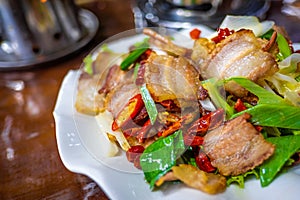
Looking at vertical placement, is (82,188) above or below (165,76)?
below

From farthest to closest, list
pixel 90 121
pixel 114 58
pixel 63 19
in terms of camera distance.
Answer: pixel 63 19 → pixel 114 58 → pixel 90 121

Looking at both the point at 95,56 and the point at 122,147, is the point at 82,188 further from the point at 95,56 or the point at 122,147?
the point at 95,56

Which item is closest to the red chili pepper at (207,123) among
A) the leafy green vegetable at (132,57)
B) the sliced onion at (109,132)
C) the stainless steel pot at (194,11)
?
the sliced onion at (109,132)

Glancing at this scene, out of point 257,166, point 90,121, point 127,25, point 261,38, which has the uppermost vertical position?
point 261,38

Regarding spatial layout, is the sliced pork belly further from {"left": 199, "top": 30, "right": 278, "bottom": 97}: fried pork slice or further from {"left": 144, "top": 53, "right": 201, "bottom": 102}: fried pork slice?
{"left": 199, "top": 30, "right": 278, "bottom": 97}: fried pork slice

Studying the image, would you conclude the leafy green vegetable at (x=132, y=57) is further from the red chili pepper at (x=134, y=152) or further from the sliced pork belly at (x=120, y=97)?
the red chili pepper at (x=134, y=152)

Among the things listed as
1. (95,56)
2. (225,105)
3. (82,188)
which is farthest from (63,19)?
(225,105)

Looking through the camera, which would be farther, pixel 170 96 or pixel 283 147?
pixel 170 96

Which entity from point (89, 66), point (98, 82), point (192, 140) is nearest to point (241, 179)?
point (192, 140)
